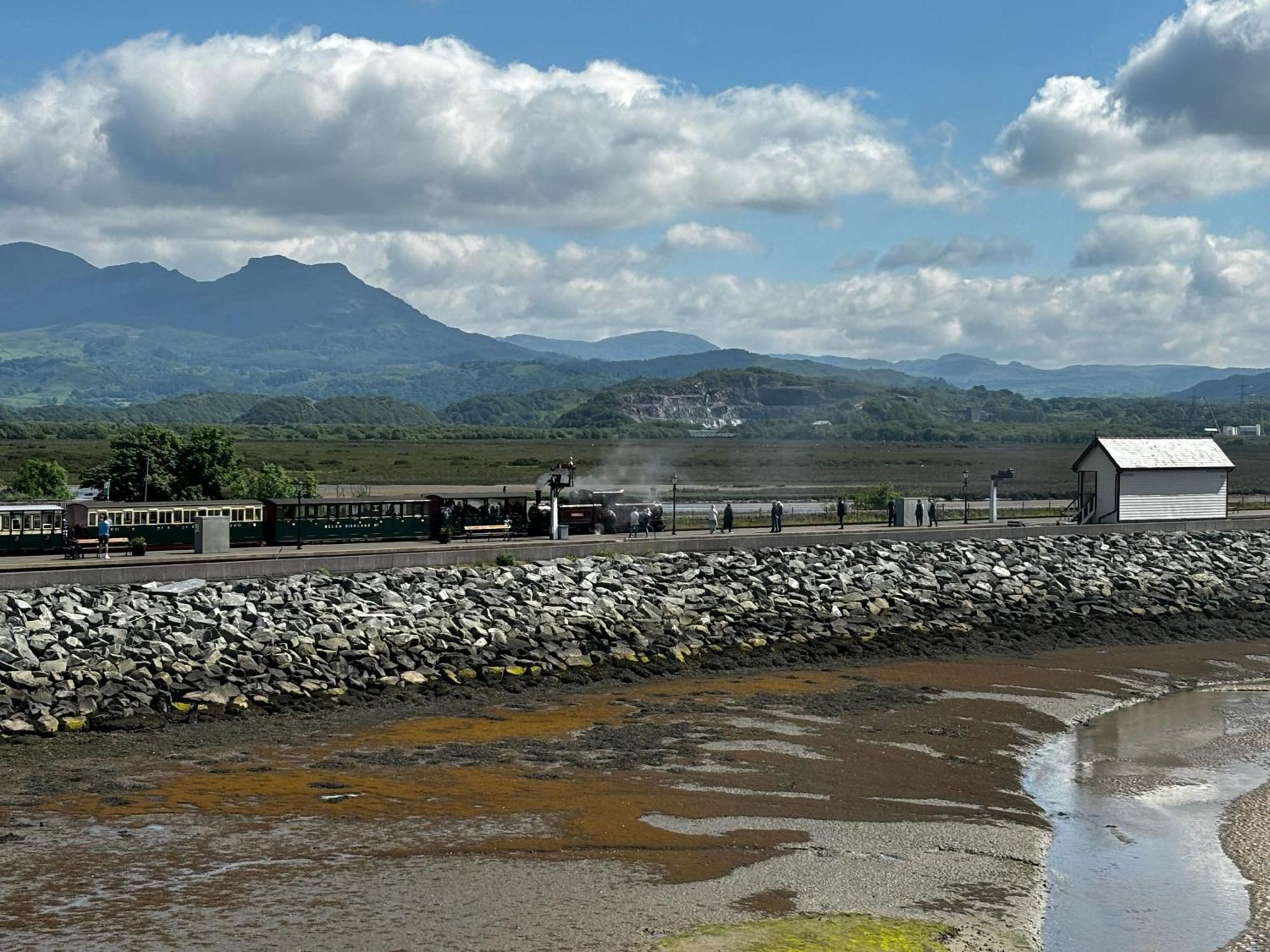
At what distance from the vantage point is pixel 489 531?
6209cm

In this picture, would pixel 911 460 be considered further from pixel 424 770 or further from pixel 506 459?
pixel 424 770

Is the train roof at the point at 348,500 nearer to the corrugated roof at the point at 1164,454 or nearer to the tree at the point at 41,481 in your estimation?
the tree at the point at 41,481

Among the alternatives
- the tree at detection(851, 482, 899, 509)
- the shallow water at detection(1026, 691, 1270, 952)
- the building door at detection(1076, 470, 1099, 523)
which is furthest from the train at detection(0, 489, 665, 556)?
the shallow water at detection(1026, 691, 1270, 952)

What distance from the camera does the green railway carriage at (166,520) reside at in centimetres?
5403

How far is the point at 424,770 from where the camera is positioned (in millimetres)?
30219

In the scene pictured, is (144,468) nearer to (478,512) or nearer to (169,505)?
(169,505)

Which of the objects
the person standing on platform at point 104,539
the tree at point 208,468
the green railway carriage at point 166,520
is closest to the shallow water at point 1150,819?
the person standing on platform at point 104,539

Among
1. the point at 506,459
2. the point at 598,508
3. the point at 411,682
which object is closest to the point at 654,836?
the point at 411,682

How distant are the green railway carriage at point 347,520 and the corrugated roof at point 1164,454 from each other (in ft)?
117

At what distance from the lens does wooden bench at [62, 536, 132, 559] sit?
5094 centimetres

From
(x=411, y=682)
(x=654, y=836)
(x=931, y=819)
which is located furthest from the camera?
(x=411, y=682)

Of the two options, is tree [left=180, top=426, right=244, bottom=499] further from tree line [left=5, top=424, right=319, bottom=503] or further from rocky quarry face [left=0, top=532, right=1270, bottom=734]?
rocky quarry face [left=0, top=532, right=1270, bottom=734]

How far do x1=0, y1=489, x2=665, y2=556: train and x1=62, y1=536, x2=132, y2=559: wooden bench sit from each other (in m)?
0.07

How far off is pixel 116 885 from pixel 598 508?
44994 millimetres
